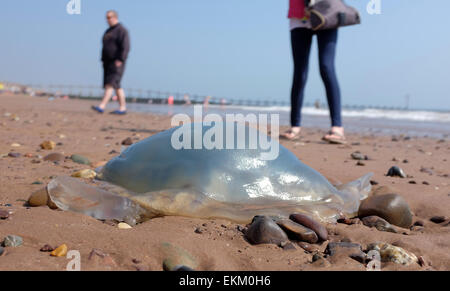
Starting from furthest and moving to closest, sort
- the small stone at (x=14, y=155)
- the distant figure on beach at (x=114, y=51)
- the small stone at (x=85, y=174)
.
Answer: the distant figure on beach at (x=114, y=51) → the small stone at (x=14, y=155) → the small stone at (x=85, y=174)

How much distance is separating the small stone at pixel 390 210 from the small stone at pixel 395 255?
544mm

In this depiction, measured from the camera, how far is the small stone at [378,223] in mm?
2033

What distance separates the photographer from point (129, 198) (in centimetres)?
190

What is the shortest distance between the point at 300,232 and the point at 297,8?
3.82 meters

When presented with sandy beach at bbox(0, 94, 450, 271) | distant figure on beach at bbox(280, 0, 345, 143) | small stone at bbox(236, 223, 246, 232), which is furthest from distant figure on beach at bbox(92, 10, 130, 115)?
small stone at bbox(236, 223, 246, 232)

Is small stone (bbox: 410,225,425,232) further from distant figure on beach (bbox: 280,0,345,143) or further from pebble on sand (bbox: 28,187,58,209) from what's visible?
distant figure on beach (bbox: 280,0,345,143)

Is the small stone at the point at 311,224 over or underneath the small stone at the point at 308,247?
over

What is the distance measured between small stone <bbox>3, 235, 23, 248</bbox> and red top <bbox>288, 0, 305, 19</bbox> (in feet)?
14.1

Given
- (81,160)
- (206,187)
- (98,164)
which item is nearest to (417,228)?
(206,187)

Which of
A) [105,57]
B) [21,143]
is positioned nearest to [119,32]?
[105,57]

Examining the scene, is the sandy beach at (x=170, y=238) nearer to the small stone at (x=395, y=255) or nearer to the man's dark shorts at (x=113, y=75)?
the small stone at (x=395, y=255)

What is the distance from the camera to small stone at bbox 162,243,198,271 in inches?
54.9

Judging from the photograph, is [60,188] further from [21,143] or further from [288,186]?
[21,143]

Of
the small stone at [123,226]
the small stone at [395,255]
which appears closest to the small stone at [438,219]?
the small stone at [395,255]
